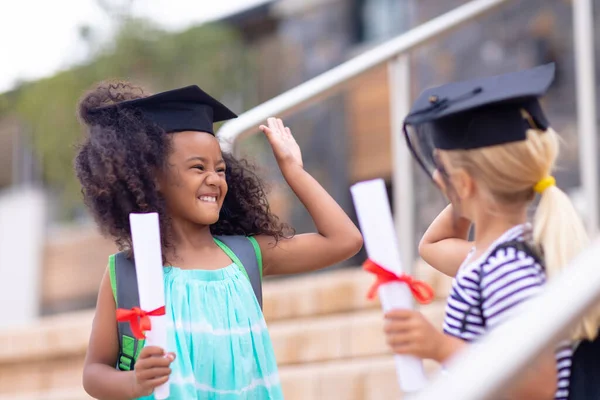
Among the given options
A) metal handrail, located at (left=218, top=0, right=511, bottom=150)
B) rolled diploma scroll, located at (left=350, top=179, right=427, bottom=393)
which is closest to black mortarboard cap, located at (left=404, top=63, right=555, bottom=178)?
rolled diploma scroll, located at (left=350, top=179, right=427, bottom=393)

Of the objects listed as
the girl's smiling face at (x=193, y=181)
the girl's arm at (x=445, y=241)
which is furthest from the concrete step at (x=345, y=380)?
the girl's smiling face at (x=193, y=181)

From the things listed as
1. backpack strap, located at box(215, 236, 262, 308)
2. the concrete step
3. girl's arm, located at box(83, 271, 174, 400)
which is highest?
backpack strap, located at box(215, 236, 262, 308)

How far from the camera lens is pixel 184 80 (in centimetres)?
974

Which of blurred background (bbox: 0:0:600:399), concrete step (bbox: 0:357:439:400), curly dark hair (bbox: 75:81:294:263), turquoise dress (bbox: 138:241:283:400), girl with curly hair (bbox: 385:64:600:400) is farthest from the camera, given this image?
blurred background (bbox: 0:0:600:399)

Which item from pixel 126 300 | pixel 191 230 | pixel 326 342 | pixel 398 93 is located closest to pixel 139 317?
pixel 126 300

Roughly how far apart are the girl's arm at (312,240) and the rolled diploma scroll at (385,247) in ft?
2.12

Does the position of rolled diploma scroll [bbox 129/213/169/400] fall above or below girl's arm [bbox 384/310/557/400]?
above

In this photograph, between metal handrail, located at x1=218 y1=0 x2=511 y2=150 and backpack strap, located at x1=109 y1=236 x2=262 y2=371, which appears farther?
metal handrail, located at x1=218 y1=0 x2=511 y2=150

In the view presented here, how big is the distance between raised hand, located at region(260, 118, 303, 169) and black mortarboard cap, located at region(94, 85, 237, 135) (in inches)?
6.6

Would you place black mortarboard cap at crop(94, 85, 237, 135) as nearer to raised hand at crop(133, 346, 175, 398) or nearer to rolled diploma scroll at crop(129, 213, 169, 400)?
rolled diploma scroll at crop(129, 213, 169, 400)

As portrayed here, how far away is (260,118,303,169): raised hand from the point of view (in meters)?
2.34

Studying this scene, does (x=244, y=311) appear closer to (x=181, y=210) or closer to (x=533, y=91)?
(x=181, y=210)

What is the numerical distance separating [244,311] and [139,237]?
44cm

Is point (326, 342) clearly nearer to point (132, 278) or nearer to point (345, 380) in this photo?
point (345, 380)
